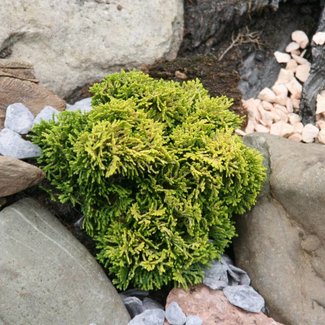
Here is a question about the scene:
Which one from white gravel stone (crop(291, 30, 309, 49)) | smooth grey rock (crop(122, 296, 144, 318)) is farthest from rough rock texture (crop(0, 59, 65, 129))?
white gravel stone (crop(291, 30, 309, 49))

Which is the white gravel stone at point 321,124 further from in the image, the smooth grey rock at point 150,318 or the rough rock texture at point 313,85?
the smooth grey rock at point 150,318

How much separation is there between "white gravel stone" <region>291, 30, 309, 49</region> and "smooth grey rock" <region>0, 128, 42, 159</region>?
3.36 meters

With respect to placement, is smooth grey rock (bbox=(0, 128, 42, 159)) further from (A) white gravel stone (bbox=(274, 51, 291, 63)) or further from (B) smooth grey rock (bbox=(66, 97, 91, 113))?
(A) white gravel stone (bbox=(274, 51, 291, 63))

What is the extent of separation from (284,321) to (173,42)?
290 centimetres

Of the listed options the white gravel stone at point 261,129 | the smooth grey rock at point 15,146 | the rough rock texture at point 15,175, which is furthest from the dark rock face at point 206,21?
the rough rock texture at point 15,175

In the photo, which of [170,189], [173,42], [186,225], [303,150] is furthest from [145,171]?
[173,42]

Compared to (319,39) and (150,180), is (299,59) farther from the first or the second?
(150,180)

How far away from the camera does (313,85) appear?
5.47 meters

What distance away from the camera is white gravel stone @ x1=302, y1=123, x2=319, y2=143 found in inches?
205

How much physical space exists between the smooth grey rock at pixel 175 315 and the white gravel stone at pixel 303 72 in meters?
3.01

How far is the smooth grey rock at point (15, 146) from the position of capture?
4.07m

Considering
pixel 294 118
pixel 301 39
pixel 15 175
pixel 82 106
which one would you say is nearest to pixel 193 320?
pixel 15 175

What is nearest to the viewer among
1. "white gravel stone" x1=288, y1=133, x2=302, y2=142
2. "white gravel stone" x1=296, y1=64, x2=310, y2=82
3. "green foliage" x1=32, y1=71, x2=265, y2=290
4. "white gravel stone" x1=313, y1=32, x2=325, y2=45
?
"green foliage" x1=32, y1=71, x2=265, y2=290

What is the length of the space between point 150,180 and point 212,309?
1.08 m
